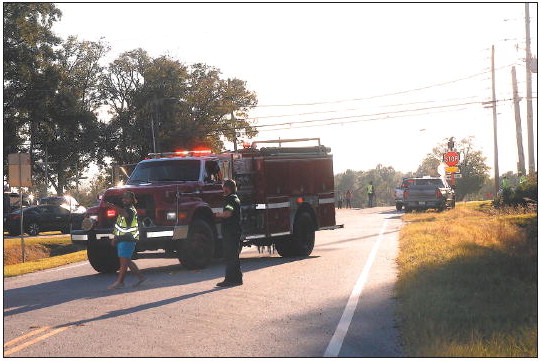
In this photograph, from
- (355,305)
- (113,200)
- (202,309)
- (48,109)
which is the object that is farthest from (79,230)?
(48,109)

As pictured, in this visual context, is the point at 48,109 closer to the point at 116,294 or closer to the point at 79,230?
the point at 79,230

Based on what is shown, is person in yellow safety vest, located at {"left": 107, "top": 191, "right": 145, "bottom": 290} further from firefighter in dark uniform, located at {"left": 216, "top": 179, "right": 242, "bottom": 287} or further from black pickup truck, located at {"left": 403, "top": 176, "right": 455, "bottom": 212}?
black pickup truck, located at {"left": 403, "top": 176, "right": 455, "bottom": 212}

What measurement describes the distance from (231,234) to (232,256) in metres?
0.41

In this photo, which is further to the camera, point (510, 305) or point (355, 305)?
point (355, 305)

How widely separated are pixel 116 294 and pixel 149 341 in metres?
4.54

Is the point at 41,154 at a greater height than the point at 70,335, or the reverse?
the point at 41,154

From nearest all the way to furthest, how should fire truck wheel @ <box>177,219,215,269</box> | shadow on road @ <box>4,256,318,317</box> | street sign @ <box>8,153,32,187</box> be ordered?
shadow on road @ <box>4,256,318,317</box>, fire truck wheel @ <box>177,219,215,269</box>, street sign @ <box>8,153,32,187</box>

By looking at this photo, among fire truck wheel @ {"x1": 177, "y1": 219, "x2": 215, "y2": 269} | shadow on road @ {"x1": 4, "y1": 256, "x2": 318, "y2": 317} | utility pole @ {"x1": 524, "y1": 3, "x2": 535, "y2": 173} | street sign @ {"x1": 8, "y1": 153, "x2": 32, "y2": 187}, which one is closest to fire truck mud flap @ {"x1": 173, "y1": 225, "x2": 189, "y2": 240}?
fire truck wheel @ {"x1": 177, "y1": 219, "x2": 215, "y2": 269}

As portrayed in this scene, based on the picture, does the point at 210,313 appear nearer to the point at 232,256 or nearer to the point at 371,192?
the point at 232,256

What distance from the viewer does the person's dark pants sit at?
14.1 m

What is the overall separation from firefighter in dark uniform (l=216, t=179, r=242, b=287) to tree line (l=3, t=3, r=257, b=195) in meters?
36.3

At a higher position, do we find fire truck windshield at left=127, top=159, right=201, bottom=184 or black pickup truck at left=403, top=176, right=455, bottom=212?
fire truck windshield at left=127, top=159, right=201, bottom=184

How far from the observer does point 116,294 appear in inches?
527

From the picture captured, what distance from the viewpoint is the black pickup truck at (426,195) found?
4178 cm
